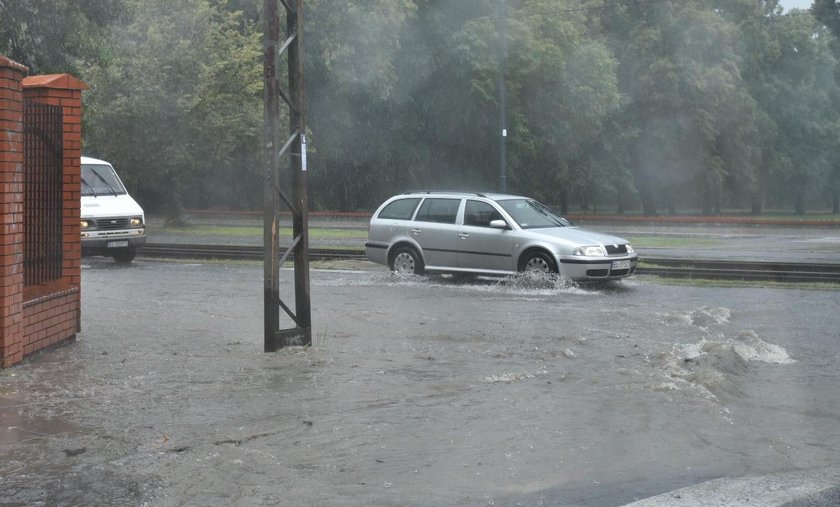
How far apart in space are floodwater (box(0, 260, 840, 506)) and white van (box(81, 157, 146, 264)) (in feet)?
24.8

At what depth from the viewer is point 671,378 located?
860 centimetres

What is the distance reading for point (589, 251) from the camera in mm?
15703

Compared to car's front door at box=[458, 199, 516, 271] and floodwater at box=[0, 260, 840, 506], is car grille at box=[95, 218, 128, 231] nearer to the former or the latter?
floodwater at box=[0, 260, 840, 506]

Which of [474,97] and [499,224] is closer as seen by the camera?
[499,224]

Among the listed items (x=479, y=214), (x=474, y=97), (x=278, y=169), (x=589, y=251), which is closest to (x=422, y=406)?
(x=278, y=169)

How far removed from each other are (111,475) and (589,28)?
5568 centimetres

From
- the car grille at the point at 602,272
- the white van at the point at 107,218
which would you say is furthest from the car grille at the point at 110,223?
the car grille at the point at 602,272

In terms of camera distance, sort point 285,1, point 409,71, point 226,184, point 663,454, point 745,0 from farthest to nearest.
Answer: point 745,0 → point 226,184 → point 409,71 → point 285,1 → point 663,454

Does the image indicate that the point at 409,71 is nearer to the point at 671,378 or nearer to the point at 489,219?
the point at 489,219

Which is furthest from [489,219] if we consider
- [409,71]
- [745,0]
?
[745,0]

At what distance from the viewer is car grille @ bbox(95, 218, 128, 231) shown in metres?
20.7

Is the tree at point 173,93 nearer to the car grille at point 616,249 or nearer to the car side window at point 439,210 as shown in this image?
the car side window at point 439,210

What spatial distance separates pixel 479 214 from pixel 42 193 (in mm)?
8554

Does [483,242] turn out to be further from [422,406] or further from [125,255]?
[422,406]
